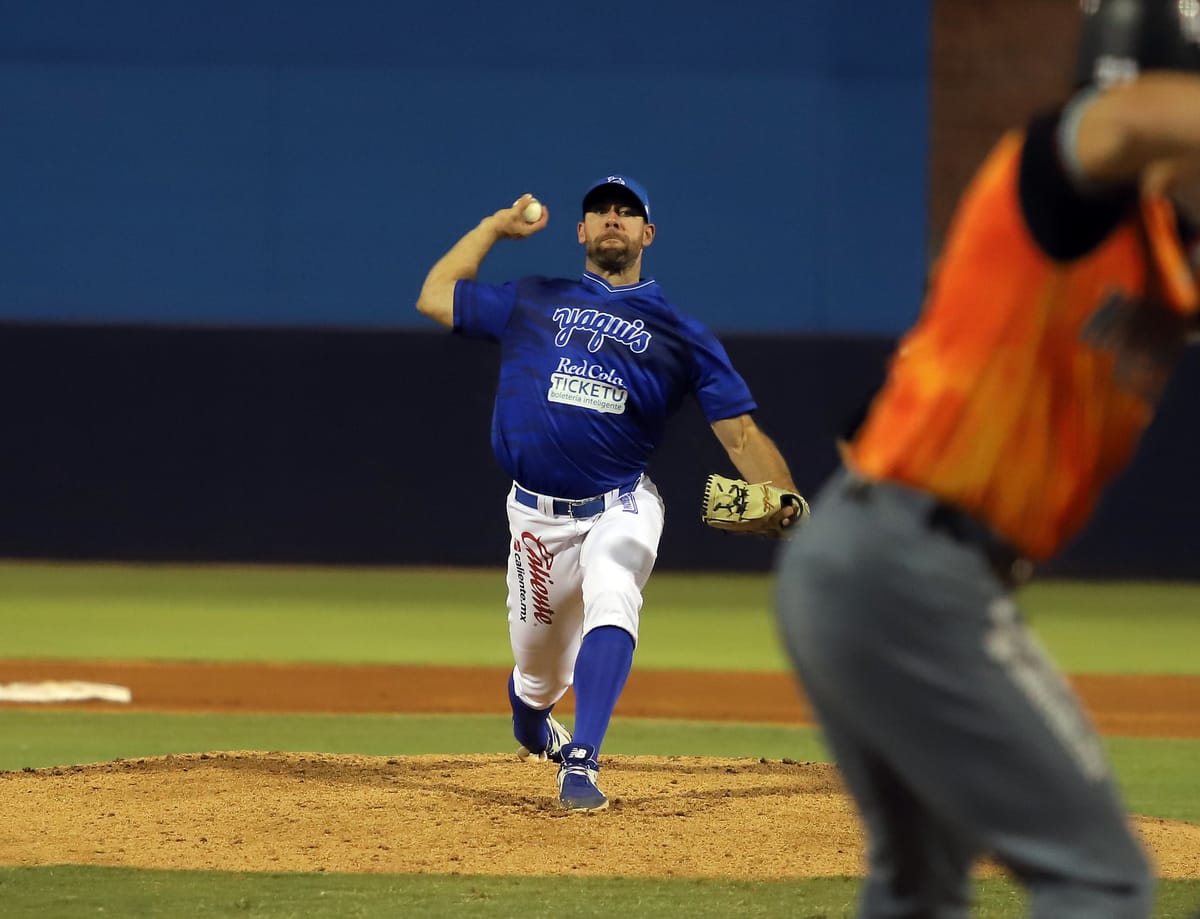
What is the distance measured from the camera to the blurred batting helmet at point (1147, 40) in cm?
255

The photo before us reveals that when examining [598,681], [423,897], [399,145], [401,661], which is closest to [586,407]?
[598,681]

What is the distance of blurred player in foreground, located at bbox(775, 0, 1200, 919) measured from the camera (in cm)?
240

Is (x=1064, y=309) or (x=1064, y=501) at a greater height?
(x=1064, y=309)

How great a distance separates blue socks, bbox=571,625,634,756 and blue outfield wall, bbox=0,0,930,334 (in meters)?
10.6

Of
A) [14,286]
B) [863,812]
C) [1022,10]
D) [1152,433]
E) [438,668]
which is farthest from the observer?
[1022,10]

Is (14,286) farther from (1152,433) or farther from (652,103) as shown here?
(1152,433)

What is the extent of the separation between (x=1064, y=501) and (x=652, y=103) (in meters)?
14.3

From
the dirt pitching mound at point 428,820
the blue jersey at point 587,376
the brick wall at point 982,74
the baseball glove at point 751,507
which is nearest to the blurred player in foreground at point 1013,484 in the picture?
the dirt pitching mound at point 428,820

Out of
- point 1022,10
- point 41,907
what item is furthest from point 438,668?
point 1022,10

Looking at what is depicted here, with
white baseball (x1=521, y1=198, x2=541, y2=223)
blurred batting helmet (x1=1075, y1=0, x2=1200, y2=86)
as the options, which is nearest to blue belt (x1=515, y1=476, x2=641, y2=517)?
white baseball (x1=521, y1=198, x2=541, y2=223)

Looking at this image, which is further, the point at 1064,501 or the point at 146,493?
the point at 146,493

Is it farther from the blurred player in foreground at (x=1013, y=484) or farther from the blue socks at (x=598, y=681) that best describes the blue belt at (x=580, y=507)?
the blurred player in foreground at (x=1013, y=484)

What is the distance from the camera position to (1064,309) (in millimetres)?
2434

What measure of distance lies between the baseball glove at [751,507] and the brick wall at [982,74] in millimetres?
13993
